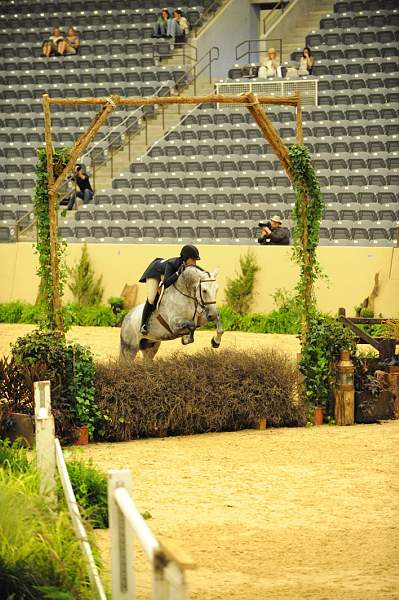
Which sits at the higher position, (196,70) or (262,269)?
(196,70)

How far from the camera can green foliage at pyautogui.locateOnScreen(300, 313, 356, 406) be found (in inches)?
568

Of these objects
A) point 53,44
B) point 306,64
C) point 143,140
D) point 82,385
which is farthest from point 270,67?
point 82,385

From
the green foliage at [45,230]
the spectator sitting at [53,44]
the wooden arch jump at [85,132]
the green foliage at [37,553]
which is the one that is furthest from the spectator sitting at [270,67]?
the green foliage at [37,553]

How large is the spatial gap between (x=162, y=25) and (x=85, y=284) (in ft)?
32.7

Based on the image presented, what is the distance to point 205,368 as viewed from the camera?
14148mm

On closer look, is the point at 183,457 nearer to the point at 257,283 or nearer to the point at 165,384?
the point at 165,384

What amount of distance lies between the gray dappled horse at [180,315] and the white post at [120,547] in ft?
31.1

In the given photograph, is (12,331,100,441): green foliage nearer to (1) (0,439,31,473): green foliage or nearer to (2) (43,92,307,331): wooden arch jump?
(2) (43,92,307,331): wooden arch jump

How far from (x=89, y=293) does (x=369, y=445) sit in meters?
12.2

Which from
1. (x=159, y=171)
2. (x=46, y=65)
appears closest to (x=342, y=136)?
(x=159, y=171)

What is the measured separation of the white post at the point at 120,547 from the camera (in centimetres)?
556

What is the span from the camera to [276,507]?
34.2ft

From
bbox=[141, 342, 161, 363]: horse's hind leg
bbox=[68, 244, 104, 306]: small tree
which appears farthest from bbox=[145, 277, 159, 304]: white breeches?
bbox=[68, 244, 104, 306]: small tree

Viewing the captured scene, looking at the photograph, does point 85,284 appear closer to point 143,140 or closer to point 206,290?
point 143,140
